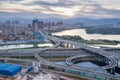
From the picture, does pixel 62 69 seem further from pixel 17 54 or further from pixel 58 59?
pixel 17 54

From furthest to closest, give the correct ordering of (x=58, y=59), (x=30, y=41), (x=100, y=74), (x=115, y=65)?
(x=30, y=41) → (x=58, y=59) → (x=115, y=65) → (x=100, y=74)

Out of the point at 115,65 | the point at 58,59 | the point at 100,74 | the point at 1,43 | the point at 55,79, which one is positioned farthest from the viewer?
the point at 1,43

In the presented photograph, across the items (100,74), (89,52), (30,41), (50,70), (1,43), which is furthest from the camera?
(30,41)

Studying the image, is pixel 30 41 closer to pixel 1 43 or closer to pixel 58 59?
pixel 1 43

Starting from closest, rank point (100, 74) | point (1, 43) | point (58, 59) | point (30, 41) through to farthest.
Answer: point (100, 74) → point (58, 59) → point (1, 43) → point (30, 41)

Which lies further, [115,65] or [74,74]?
[115,65]

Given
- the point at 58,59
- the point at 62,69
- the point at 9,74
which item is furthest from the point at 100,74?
the point at 58,59

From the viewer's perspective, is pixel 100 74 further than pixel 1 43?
No

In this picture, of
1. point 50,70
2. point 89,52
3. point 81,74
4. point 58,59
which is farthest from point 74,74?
point 89,52
